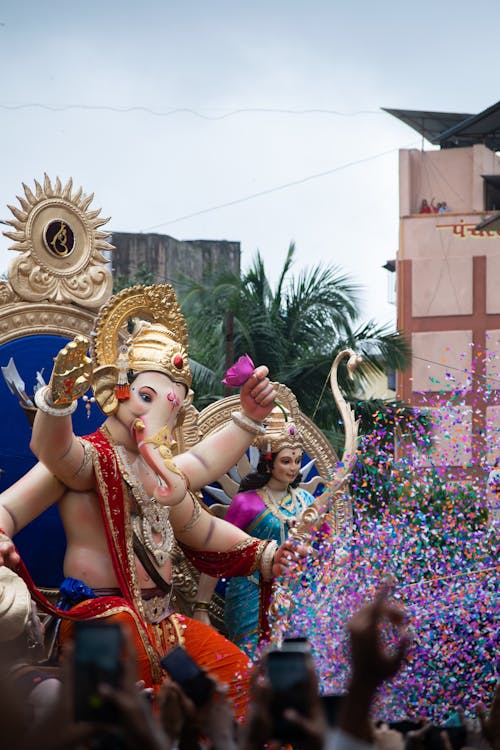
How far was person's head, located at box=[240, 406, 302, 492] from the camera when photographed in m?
7.42

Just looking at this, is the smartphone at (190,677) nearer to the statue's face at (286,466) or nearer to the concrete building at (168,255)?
the statue's face at (286,466)

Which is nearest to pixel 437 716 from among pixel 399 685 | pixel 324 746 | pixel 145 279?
pixel 399 685

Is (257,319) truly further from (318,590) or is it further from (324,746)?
(324,746)

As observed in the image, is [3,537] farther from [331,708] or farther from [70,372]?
[331,708]

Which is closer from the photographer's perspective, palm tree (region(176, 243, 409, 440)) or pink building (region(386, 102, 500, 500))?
palm tree (region(176, 243, 409, 440))

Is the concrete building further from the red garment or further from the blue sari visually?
the red garment

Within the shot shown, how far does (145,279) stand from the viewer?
66.2 feet

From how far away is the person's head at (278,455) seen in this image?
7.42 metres

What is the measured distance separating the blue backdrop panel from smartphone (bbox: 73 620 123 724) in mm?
4324

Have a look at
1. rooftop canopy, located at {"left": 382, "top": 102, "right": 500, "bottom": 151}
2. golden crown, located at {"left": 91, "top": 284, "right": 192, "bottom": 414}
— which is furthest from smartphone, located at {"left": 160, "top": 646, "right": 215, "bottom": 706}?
rooftop canopy, located at {"left": 382, "top": 102, "right": 500, "bottom": 151}

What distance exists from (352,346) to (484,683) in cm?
873

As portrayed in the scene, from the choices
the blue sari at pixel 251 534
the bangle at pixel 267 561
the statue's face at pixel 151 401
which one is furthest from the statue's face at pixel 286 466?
the statue's face at pixel 151 401

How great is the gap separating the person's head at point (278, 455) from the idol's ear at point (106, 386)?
52.0 inches

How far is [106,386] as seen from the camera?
636cm
